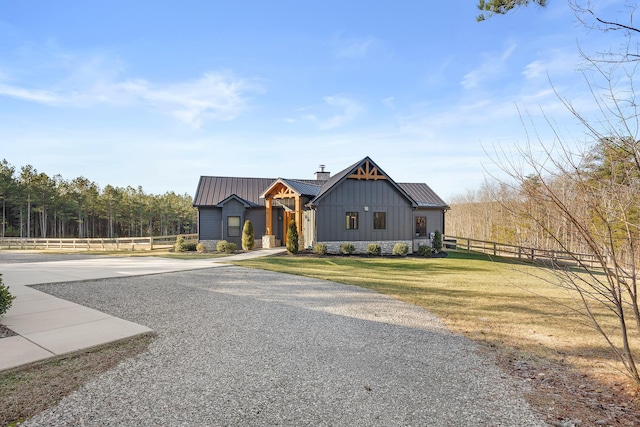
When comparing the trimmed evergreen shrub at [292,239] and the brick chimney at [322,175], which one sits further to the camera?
the brick chimney at [322,175]

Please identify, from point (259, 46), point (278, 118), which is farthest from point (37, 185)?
point (259, 46)

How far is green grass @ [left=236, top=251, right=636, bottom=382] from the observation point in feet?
15.8

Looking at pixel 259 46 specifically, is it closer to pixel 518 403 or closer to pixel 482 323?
pixel 482 323

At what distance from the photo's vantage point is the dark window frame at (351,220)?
19.0m

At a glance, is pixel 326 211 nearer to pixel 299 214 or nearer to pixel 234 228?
pixel 299 214

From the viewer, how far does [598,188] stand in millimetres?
3393

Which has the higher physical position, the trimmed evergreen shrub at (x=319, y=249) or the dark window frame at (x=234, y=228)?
the dark window frame at (x=234, y=228)

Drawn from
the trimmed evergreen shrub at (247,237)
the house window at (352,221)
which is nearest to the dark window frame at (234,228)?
the trimmed evergreen shrub at (247,237)

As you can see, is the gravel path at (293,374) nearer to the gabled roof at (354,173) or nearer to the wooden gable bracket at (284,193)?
the gabled roof at (354,173)

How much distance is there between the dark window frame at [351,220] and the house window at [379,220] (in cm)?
123

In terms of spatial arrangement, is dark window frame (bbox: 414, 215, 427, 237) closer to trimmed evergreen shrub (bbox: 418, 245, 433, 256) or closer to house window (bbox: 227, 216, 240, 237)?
trimmed evergreen shrub (bbox: 418, 245, 433, 256)

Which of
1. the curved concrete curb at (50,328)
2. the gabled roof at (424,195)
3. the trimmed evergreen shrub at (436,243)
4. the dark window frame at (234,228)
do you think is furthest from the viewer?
the gabled roof at (424,195)

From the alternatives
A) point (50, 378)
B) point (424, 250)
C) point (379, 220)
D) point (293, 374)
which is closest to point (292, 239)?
point (379, 220)

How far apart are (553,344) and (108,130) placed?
21.0m
